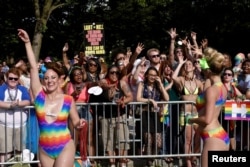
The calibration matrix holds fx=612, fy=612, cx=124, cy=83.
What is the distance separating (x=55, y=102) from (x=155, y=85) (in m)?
3.38

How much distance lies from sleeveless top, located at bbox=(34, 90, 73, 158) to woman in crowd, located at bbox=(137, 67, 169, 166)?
3154 millimetres

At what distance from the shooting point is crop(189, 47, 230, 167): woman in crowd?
7.02 metres

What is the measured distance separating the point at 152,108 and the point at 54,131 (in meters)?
3.42

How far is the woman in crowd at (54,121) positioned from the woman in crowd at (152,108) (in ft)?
10.2

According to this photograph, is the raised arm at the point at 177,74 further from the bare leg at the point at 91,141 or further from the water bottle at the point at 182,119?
the bare leg at the point at 91,141

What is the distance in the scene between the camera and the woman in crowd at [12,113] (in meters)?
9.68

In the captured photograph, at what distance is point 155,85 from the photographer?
33.9 feet

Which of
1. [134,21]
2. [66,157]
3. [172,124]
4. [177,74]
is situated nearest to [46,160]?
[66,157]

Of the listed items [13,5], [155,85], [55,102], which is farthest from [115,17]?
[55,102]

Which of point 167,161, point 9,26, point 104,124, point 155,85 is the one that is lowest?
point 167,161

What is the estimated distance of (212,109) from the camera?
700 cm

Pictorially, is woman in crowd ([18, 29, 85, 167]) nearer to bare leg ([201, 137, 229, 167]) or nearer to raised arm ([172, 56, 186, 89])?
bare leg ([201, 137, 229, 167])

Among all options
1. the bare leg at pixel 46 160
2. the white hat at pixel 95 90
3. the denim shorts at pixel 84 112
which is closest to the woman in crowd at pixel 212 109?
the bare leg at pixel 46 160

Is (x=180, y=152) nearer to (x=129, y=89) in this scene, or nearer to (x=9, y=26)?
(x=129, y=89)
